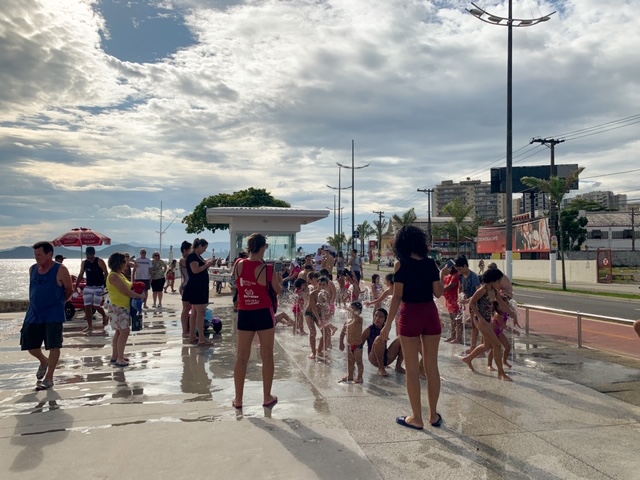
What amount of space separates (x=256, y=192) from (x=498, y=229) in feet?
Result: 96.7

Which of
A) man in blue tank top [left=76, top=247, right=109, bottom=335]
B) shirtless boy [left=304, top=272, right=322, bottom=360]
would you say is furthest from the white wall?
man in blue tank top [left=76, top=247, right=109, bottom=335]

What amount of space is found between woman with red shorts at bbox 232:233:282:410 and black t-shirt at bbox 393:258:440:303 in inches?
53.2

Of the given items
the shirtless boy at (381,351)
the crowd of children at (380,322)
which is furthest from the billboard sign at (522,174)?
the shirtless boy at (381,351)

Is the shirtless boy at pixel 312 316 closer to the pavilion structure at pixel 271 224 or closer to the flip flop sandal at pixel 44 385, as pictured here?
the flip flop sandal at pixel 44 385

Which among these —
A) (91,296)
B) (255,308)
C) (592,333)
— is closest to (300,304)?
(91,296)

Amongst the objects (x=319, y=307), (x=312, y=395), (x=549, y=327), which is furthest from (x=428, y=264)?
(x=549, y=327)

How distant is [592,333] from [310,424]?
8.55m

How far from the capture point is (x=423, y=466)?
3.95 meters

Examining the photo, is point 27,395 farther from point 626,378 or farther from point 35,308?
point 626,378

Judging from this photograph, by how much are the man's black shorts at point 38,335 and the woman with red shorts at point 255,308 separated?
2.58 meters

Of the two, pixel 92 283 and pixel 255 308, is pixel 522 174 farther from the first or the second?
pixel 255 308

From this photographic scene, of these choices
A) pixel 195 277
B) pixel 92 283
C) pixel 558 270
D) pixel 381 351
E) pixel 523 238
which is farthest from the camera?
pixel 523 238

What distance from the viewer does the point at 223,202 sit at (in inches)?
2398

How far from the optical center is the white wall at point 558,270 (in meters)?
35.0
